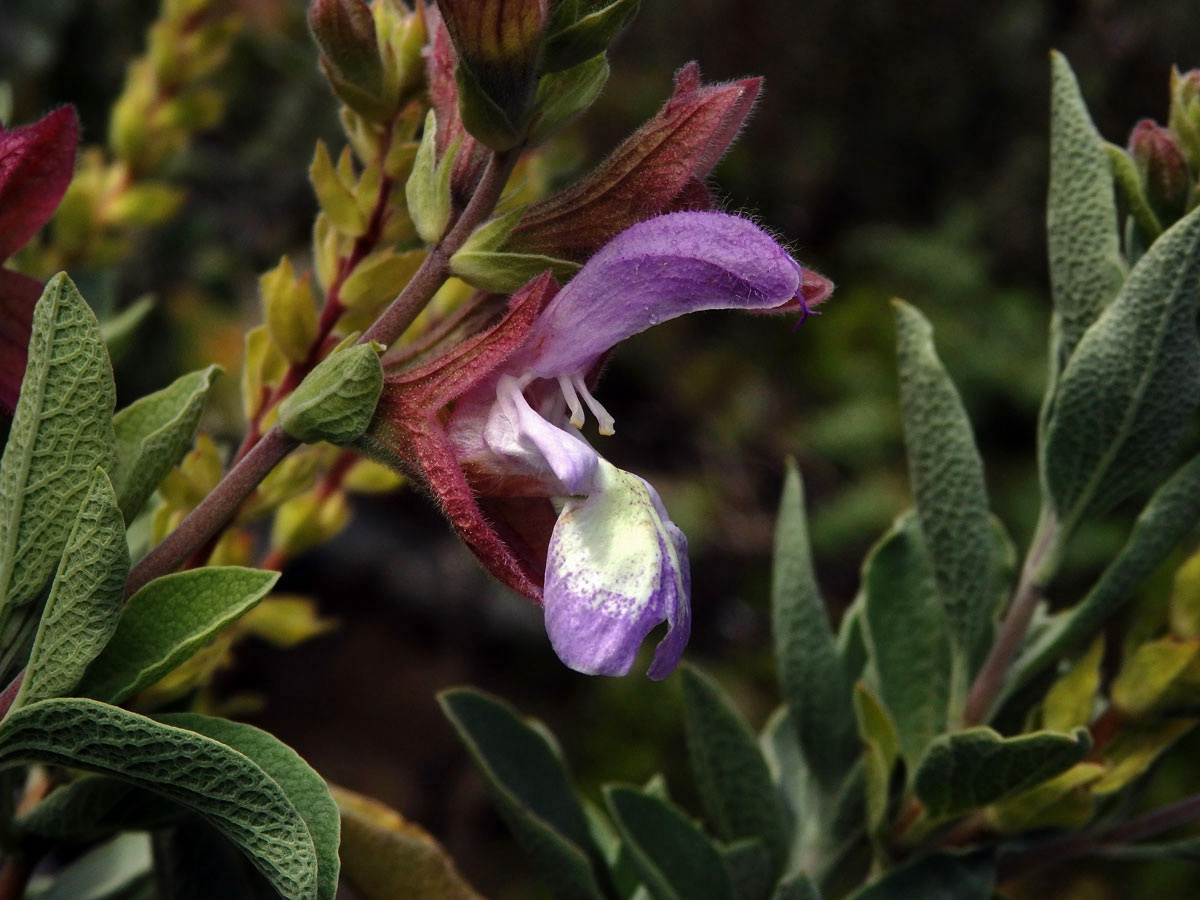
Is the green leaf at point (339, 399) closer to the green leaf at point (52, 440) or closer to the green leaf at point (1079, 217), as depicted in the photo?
the green leaf at point (52, 440)

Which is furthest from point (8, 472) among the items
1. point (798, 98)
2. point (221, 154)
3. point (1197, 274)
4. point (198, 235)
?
point (798, 98)

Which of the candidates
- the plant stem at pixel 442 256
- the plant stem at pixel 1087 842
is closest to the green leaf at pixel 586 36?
the plant stem at pixel 442 256

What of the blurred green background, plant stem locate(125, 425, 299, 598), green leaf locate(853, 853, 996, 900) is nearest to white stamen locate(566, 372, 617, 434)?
plant stem locate(125, 425, 299, 598)

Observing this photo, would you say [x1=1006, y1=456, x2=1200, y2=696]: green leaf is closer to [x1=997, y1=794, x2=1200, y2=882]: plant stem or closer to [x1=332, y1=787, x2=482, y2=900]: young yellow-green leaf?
[x1=997, y1=794, x2=1200, y2=882]: plant stem

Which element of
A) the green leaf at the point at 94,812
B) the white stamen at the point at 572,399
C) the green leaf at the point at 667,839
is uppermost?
the white stamen at the point at 572,399

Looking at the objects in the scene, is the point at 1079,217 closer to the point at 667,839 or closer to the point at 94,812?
the point at 667,839

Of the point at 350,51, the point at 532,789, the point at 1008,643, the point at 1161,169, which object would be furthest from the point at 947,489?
the point at 350,51
